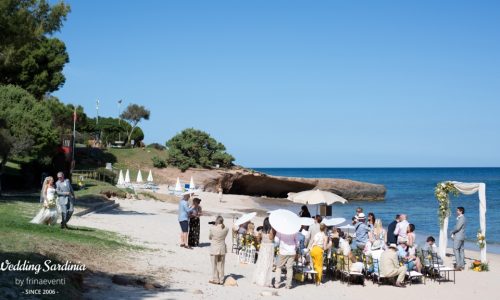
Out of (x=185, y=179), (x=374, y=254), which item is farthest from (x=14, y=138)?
(x=185, y=179)

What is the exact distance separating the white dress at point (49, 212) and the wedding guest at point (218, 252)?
17.3 ft

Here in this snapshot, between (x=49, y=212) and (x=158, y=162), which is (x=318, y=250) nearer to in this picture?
(x=49, y=212)

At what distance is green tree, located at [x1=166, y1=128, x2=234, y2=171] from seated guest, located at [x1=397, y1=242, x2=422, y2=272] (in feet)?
145

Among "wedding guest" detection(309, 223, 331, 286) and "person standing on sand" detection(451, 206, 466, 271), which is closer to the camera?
"wedding guest" detection(309, 223, 331, 286)

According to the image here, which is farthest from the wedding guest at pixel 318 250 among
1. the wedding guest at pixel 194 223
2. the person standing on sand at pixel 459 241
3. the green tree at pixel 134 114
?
the green tree at pixel 134 114

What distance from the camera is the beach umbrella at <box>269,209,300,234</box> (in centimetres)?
1185

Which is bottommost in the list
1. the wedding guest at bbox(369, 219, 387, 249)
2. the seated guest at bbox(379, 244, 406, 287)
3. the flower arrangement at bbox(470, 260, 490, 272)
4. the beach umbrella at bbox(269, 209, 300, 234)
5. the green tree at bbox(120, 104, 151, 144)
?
the flower arrangement at bbox(470, 260, 490, 272)

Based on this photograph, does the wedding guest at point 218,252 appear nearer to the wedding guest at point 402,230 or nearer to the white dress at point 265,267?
the white dress at point 265,267

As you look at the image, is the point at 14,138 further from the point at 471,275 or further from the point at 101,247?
the point at 471,275

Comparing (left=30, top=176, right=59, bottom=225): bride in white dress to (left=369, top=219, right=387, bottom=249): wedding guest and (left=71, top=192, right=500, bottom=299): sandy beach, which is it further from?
(left=369, top=219, right=387, bottom=249): wedding guest

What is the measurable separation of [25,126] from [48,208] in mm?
15505

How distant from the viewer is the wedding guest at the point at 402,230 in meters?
15.3

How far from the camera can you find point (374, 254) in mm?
13672

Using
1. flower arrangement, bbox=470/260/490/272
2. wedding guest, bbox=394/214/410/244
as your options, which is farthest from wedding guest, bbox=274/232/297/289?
flower arrangement, bbox=470/260/490/272
